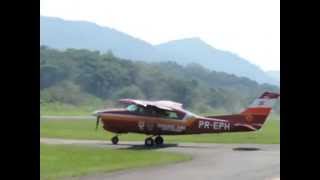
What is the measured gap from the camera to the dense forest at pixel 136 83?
9.72 metres

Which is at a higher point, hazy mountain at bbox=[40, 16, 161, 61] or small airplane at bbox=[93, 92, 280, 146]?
hazy mountain at bbox=[40, 16, 161, 61]

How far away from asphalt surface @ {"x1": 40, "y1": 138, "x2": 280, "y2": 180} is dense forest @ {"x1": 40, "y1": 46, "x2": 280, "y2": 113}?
1.01 metres

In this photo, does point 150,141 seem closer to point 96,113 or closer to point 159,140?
point 159,140

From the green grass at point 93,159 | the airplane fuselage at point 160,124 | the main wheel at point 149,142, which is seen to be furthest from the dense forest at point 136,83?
the green grass at point 93,159

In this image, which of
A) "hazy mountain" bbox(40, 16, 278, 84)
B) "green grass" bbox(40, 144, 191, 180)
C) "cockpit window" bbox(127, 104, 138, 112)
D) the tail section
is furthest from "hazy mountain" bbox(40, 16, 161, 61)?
"green grass" bbox(40, 144, 191, 180)

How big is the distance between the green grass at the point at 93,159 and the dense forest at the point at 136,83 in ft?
5.62

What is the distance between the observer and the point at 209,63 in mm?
13164

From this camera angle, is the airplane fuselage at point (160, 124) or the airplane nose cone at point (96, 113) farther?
the airplane nose cone at point (96, 113)

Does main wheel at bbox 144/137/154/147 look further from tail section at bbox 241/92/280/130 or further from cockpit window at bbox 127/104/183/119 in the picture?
tail section at bbox 241/92/280/130

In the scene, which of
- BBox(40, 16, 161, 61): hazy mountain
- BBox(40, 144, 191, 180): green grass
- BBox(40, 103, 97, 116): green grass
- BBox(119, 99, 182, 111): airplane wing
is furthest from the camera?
BBox(40, 16, 161, 61): hazy mountain

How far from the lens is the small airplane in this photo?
26.8 feet

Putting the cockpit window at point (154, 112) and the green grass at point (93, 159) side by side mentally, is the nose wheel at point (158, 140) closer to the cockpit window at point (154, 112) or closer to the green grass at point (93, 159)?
the cockpit window at point (154, 112)
